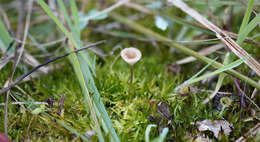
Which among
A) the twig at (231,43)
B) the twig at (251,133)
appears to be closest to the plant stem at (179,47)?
the twig at (231,43)

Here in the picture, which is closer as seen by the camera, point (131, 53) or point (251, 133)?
point (251, 133)

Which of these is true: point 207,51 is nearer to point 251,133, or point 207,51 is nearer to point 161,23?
point 161,23

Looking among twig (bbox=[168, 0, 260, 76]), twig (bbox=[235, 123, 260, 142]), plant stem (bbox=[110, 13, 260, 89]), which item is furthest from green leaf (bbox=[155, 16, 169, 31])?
twig (bbox=[235, 123, 260, 142])

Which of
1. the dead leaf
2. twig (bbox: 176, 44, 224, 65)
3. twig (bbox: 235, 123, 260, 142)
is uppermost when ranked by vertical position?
twig (bbox: 176, 44, 224, 65)

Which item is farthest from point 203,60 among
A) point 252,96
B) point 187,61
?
point 252,96

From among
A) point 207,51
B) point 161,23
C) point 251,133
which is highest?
point 161,23

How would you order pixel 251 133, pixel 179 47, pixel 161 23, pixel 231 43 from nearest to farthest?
1. pixel 251 133
2. pixel 231 43
3. pixel 179 47
4. pixel 161 23

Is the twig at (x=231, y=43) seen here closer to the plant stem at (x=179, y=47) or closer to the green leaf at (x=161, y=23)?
the plant stem at (x=179, y=47)

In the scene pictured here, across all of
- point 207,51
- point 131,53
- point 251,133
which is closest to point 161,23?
point 207,51

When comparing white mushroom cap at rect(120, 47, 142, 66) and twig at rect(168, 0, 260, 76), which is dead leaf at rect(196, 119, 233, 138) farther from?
white mushroom cap at rect(120, 47, 142, 66)
